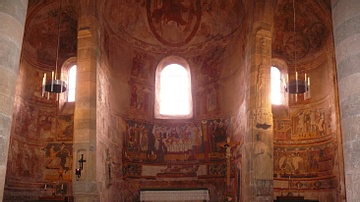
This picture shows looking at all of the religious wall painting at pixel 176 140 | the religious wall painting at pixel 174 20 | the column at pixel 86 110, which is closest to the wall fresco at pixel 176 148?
the religious wall painting at pixel 176 140

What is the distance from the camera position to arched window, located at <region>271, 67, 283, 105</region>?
20.7 m

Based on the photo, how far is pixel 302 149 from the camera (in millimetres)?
19406

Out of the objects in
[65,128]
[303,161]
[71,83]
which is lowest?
[303,161]

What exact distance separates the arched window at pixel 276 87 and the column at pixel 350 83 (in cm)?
1303

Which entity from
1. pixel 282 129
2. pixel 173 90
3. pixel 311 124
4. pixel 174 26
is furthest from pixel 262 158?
pixel 174 26

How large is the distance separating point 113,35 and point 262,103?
26.7ft

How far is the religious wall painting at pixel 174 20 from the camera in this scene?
22.5m

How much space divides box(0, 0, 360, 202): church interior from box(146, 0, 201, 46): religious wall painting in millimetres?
54

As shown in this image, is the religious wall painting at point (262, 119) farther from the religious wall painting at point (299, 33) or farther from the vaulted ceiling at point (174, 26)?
the religious wall painting at point (299, 33)

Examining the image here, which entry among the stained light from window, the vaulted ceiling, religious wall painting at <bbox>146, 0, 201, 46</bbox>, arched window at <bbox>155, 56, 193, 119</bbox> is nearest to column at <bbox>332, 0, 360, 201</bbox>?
the vaulted ceiling

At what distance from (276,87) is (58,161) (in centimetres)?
1072

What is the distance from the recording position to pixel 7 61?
7098mm

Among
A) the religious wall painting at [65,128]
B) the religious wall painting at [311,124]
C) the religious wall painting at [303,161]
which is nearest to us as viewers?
the religious wall painting at [303,161]

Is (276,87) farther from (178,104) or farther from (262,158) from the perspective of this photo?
(262,158)
